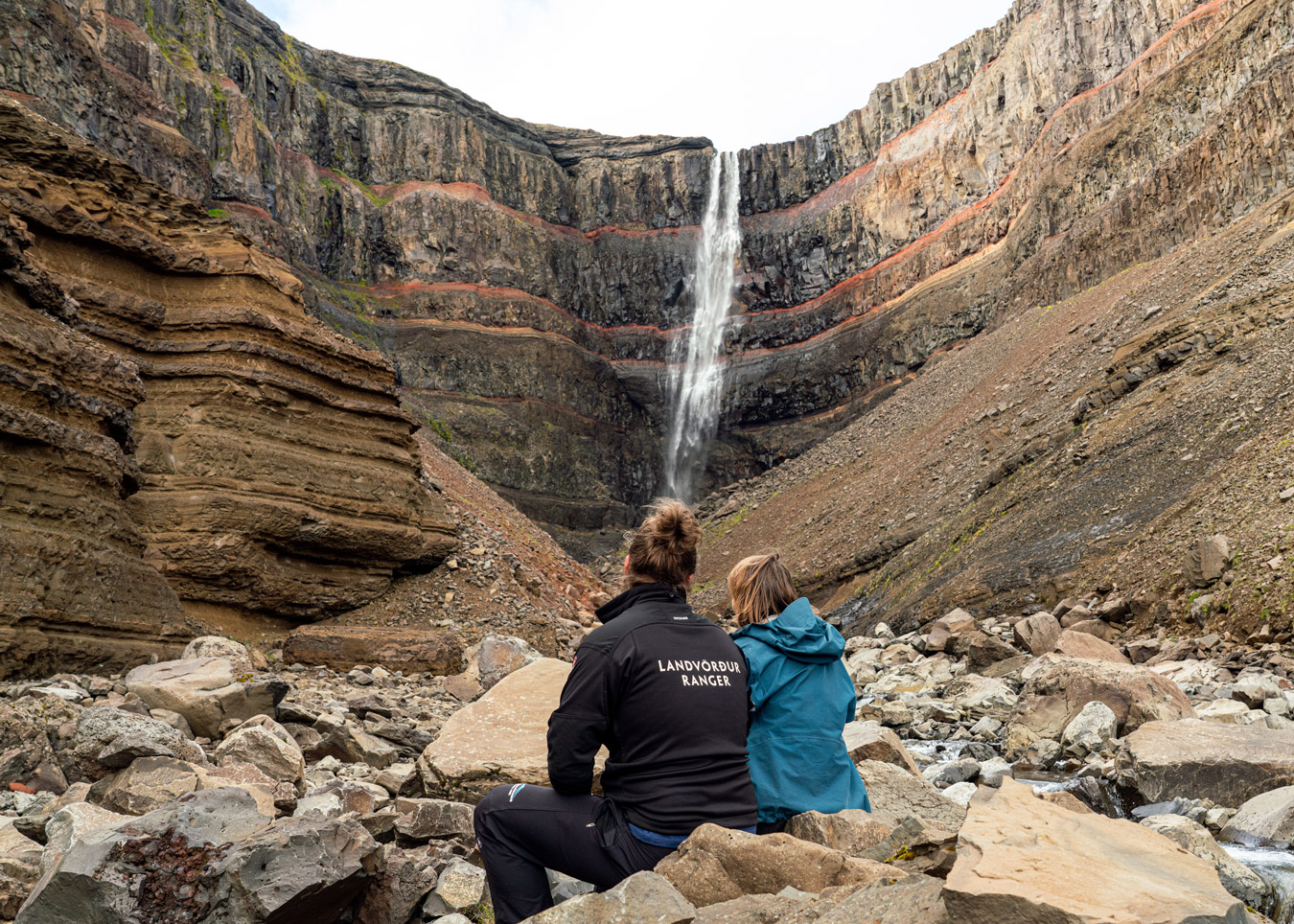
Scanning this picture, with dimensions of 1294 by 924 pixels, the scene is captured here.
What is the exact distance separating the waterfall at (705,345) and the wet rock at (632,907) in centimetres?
4715

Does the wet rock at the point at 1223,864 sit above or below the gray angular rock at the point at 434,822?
below

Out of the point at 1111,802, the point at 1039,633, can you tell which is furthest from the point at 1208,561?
the point at 1111,802

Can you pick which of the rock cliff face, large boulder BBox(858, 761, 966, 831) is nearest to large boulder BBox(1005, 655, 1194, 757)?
large boulder BBox(858, 761, 966, 831)

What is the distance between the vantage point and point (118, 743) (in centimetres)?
432

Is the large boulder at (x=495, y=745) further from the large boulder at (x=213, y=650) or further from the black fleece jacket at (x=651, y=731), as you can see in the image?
the large boulder at (x=213, y=650)

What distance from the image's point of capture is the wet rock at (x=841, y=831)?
332cm

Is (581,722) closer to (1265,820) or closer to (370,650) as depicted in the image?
(1265,820)

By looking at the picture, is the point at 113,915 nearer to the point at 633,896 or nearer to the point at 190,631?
the point at 633,896

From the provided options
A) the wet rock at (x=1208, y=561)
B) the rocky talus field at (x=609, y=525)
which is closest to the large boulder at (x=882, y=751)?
the rocky talus field at (x=609, y=525)

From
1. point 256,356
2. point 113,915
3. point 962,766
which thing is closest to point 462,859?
point 113,915

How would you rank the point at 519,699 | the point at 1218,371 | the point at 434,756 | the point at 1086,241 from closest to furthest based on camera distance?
the point at 434,756 → the point at 519,699 → the point at 1218,371 → the point at 1086,241

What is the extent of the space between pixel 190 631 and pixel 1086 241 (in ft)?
116

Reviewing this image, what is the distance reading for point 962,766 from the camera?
6.90 m

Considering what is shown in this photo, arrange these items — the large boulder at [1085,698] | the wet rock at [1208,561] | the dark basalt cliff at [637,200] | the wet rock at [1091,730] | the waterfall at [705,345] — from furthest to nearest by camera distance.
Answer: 1. the waterfall at [705,345]
2. the dark basalt cliff at [637,200]
3. the wet rock at [1208,561]
4. the large boulder at [1085,698]
5. the wet rock at [1091,730]
